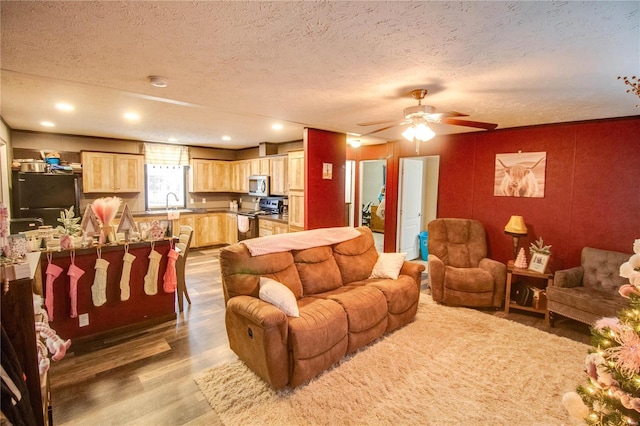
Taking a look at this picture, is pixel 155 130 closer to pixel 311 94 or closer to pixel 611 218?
pixel 311 94

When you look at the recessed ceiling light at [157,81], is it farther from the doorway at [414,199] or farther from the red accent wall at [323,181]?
the doorway at [414,199]

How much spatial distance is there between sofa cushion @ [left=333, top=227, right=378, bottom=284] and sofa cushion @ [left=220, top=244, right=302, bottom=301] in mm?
702

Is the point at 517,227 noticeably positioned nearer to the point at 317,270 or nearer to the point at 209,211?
the point at 317,270

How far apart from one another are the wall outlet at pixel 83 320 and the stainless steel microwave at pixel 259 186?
13.3 ft

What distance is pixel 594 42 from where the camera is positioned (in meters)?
1.76

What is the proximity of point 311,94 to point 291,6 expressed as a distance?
1.43 metres

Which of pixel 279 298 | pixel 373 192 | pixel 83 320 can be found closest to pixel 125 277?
pixel 83 320

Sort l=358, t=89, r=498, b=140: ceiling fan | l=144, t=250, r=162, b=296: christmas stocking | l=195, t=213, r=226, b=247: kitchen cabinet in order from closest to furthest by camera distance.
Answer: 1. l=358, t=89, r=498, b=140: ceiling fan
2. l=144, t=250, r=162, b=296: christmas stocking
3. l=195, t=213, r=226, b=247: kitchen cabinet

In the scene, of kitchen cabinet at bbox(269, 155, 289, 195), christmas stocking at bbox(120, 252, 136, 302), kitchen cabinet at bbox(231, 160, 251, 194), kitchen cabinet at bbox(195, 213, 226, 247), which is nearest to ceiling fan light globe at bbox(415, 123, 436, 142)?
christmas stocking at bbox(120, 252, 136, 302)

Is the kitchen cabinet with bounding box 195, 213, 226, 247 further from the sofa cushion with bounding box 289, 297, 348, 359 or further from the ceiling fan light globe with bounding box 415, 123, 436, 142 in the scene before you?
the ceiling fan light globe with bounding box 415, 123, 436, 142

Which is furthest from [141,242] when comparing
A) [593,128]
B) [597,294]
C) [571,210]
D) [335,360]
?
[593,128]

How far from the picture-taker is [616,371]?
1.40 meters

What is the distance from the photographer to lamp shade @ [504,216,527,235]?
4.02m

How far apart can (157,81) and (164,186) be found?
5159 mm
